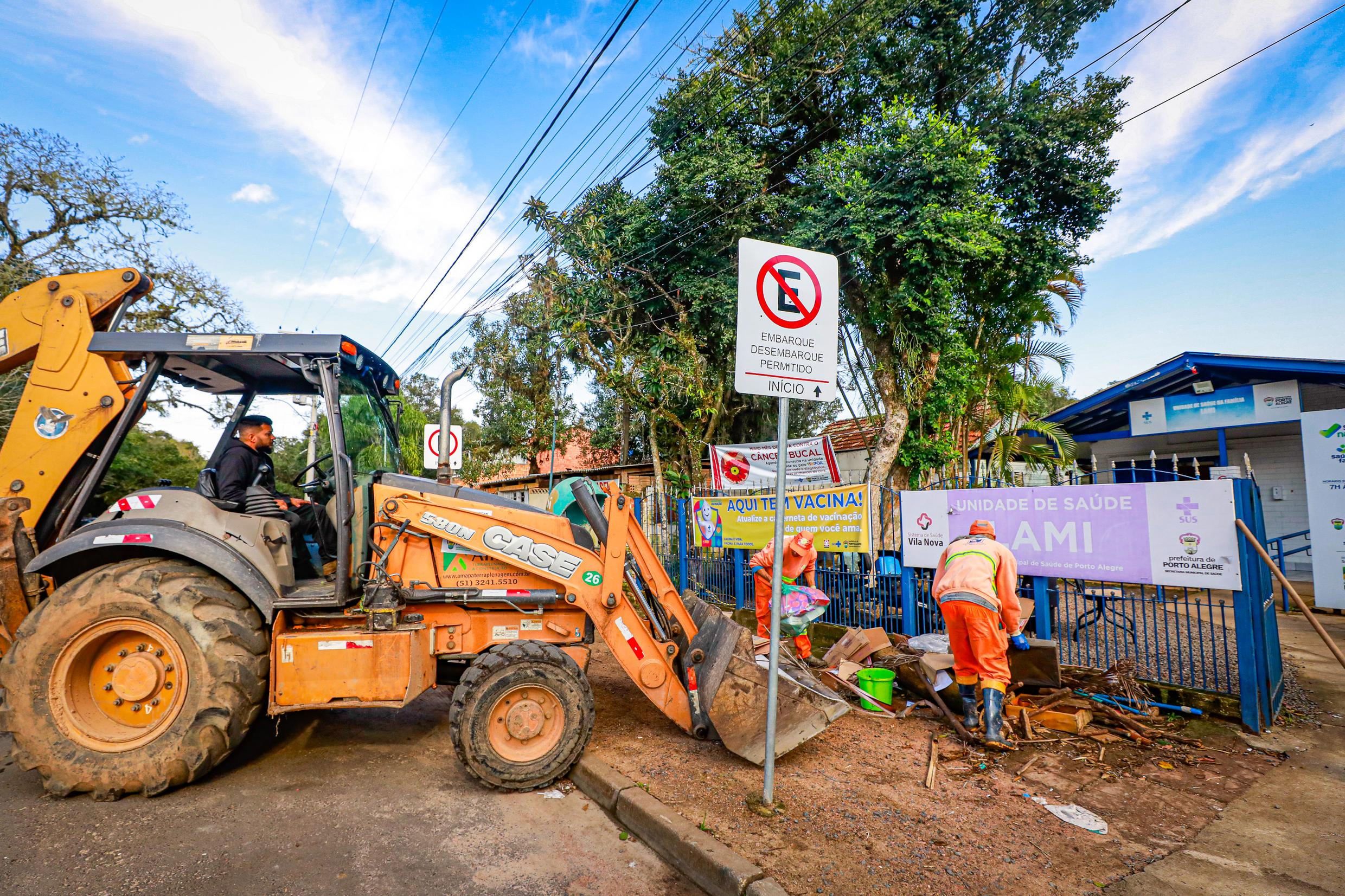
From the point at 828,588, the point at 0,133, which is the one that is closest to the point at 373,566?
the point at 828,588

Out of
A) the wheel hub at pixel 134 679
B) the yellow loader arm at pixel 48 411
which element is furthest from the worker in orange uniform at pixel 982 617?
the yellow loader arm at pixel 48 411

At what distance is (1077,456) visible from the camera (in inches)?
620

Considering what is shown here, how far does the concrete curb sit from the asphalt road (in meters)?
0.07

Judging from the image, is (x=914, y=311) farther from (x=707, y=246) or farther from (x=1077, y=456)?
(x=1077, y=456)

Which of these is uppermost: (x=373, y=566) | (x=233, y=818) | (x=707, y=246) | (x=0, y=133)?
(x=0, y=133)

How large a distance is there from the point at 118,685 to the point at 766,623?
544 centimetres

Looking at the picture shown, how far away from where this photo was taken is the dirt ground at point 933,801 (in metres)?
3.22

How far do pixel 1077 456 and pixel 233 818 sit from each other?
16795 millimetres

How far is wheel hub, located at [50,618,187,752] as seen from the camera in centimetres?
402

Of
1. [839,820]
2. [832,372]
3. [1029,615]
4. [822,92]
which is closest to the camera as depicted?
[839,820]

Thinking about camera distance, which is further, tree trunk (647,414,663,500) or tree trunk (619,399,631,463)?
tree trunk (619,399,631,463)

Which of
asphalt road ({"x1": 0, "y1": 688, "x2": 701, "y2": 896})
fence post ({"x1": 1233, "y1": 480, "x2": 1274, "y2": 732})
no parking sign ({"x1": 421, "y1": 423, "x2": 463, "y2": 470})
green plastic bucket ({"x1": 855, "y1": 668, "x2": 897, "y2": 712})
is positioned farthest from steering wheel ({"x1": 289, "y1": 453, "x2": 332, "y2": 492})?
fence post ({"x1": 1233, "y1": 480, "x2": 1274, "y2": 732})

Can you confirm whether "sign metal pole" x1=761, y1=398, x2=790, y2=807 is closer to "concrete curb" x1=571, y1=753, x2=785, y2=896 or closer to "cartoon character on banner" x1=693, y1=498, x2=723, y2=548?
"concrete curb" x1=571, y1=753, x2=785, y2=896

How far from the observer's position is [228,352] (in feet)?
14.5
